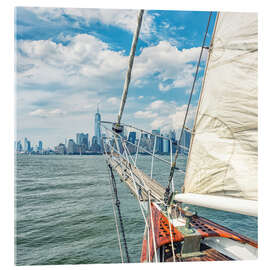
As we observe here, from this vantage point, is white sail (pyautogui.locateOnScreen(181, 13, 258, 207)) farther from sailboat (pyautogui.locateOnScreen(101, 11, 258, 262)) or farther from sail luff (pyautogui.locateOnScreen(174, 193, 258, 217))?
sail luff (pyautogui.locateOnScreen(174, 193, 258, 217))

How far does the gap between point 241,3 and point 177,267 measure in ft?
11.4

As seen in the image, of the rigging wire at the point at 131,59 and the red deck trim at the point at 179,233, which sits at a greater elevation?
the rigging wire at the point at 131,59

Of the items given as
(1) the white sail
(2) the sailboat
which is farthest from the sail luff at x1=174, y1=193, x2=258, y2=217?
(1) the white sail

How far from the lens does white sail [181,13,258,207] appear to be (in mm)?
2139

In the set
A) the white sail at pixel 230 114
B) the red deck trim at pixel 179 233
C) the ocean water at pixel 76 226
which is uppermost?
the white sail at pixel 230 114

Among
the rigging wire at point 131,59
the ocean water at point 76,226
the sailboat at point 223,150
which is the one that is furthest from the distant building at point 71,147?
the sailboat at point 223,150

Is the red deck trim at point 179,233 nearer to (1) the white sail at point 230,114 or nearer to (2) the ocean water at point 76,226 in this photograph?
(1) the white sail at point 230,114

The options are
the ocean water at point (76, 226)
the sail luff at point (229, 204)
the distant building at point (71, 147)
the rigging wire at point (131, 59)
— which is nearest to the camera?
the sail luff at point (229, 204)

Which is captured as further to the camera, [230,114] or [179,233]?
[179,233]

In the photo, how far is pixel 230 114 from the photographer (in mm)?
2242

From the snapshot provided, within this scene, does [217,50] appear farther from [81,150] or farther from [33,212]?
[81,150]

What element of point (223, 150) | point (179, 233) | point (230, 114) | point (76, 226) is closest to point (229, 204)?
point (223, 150)

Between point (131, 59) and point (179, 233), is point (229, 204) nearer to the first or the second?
point (179, 233)

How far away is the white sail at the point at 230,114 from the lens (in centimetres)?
214
